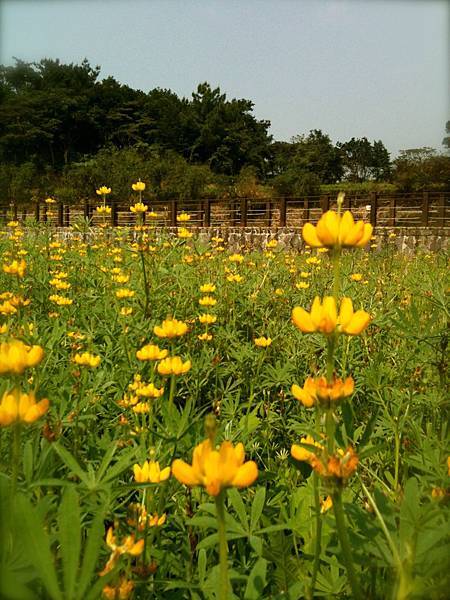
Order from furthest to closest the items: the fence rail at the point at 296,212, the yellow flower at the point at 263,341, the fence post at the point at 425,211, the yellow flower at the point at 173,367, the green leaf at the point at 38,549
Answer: the fence rail at the point at 296,212, the fence post at the point at 425,211, the yellow flower at the point at 263,341, the yellow flower at the point at 173,367, the green leaf at the point at 38,549

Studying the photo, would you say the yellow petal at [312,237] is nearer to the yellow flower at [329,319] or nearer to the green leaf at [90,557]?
the yellow flower at [329,319]

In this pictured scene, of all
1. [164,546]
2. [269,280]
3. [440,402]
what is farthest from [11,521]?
[269,280]

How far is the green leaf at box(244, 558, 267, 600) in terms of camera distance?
51 centimetres

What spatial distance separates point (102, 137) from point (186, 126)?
5.74 m

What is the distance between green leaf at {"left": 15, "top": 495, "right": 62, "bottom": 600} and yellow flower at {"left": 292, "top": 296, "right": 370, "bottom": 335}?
0.31 meters

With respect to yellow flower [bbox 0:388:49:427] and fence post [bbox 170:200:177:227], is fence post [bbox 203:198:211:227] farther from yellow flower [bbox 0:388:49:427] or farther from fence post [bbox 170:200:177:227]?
yellow flower [bbox 0:388:49:427]

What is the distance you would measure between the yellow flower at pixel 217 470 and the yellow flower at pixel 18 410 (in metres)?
0.15

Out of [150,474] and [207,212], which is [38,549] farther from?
[207,212]

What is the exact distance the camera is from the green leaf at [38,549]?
374 millimetres

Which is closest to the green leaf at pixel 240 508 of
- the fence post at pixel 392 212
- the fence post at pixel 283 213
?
the fence post at pixel 392 212

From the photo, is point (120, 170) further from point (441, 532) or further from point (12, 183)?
point (441, 532)

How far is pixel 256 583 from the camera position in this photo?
53 cm

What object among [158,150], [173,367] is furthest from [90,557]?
[158,150]

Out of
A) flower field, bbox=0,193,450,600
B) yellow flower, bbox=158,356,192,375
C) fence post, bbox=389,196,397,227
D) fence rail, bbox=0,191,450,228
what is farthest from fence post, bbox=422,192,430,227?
yellow flower, bbox=158,356,192,375
